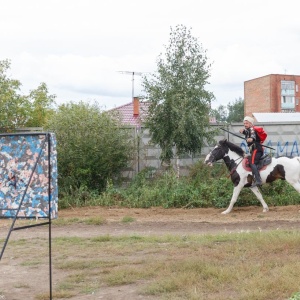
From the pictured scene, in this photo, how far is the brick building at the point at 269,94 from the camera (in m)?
81.3

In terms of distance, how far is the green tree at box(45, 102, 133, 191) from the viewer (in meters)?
18.8

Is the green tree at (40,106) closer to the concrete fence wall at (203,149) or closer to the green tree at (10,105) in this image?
the green tree at (10,105)

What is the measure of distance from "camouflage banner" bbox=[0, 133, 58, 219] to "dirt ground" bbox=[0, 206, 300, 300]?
1.88m

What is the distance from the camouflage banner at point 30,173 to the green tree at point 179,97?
10.8 meters

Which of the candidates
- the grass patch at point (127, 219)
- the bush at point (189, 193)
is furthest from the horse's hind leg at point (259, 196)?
the grass patch at point (127, 219)

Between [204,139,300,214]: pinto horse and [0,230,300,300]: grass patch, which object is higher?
[204,139,300,214]: pinto horse

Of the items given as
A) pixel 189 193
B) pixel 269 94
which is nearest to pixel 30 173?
pixel 189 193

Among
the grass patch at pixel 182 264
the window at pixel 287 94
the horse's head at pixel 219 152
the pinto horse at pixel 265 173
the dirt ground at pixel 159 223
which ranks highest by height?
the window at pixel 287 94

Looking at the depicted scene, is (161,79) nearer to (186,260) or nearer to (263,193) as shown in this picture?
(263,193)

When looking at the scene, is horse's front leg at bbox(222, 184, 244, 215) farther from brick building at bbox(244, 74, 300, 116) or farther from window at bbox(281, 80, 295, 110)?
window at bbox(281, 80, 295, 110)

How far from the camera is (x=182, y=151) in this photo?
19172 mm

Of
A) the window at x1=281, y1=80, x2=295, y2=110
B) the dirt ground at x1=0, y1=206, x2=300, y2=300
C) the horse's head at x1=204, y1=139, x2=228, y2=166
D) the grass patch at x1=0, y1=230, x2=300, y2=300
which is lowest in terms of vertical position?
the dirt ground at x1=0, y1=206, x2=300, y2=300

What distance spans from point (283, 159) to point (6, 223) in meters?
7.91

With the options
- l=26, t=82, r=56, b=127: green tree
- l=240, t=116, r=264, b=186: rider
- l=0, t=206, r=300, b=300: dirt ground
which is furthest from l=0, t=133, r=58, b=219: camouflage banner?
l=26, t=82, r=56, b=127: green tree
